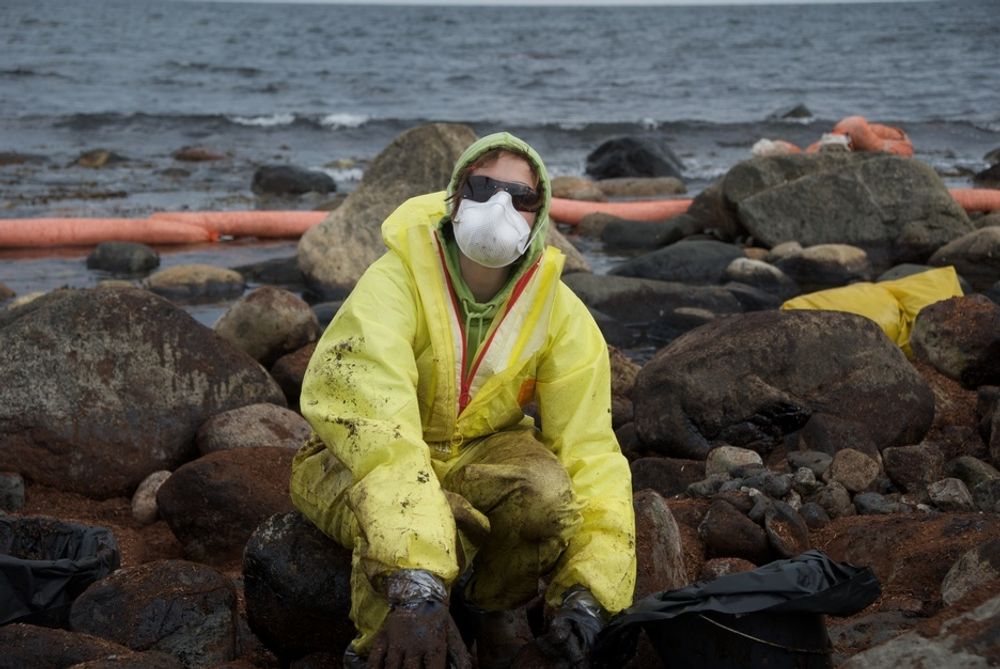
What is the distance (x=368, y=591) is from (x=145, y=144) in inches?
894

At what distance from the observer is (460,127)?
38.8 ft

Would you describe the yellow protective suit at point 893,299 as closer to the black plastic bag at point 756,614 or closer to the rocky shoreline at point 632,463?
the rocky shoreline at point 632,463

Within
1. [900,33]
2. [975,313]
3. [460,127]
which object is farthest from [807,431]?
[900,33]

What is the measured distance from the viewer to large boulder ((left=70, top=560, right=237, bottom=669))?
4.22 meters

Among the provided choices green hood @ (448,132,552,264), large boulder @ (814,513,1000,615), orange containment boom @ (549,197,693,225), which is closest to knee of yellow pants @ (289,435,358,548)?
green hood @ (448,132,552,264)

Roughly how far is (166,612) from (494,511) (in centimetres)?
125

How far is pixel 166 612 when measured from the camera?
168 inches

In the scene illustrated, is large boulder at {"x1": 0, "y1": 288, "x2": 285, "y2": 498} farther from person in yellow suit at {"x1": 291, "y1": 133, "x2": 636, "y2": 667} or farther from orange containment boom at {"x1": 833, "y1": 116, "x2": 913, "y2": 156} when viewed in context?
orange containment boom at {"x1": 833, "y1": 116, "x2": 913, "y2": 156}

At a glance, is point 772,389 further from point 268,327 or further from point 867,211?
point 867,211

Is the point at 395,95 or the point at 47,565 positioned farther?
the point at 395,95

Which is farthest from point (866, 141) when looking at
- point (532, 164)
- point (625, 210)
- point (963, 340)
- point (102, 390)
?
point (532, 164)

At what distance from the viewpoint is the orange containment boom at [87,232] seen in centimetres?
1388

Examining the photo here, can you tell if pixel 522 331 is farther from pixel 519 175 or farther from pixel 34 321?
pixel 34 321

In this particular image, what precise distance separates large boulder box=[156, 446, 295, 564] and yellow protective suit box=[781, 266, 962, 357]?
4530mm
